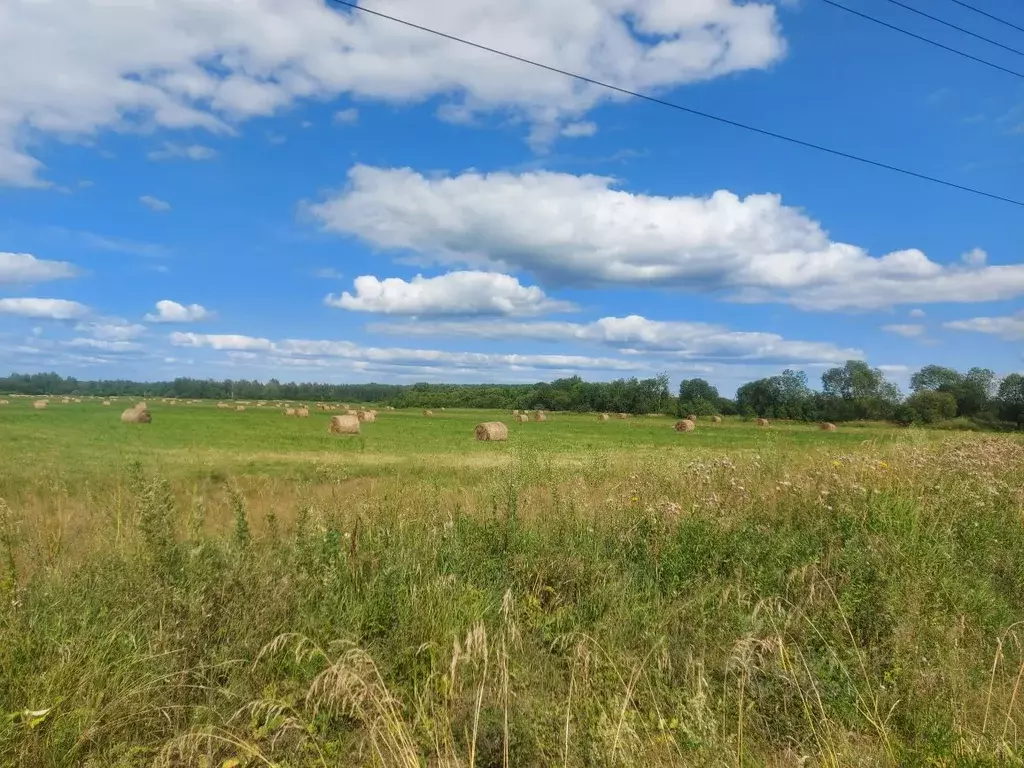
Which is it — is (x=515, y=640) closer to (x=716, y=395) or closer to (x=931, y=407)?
(x=931, y=407)

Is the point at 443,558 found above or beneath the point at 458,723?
above

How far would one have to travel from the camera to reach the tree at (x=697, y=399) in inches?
3024

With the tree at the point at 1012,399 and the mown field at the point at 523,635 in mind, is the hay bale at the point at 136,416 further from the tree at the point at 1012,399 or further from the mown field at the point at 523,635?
the tree at the point at 1012,399

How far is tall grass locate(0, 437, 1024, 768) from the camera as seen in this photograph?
3031 millimetres

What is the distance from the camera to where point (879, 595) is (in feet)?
14.6

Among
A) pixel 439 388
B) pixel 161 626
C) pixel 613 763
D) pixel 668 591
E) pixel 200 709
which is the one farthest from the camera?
pixel 439 388

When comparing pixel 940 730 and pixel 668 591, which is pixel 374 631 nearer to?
pixel 668 591

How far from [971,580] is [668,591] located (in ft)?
8.36

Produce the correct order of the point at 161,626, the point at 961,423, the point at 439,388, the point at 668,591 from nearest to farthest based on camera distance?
the point at 161,626, the point at 668,591, the point at 961,423, the point at 439,388

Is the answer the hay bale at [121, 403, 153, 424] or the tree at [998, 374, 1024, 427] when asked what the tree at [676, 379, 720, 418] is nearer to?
the tree at [998, 374, 1024, 427]

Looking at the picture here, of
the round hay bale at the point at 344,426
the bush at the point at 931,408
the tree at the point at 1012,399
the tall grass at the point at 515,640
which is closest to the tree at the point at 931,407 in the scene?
the bush at the point at 931,408

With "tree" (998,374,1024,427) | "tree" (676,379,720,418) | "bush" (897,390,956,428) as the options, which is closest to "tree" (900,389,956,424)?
"bush" (897,390,956,428)

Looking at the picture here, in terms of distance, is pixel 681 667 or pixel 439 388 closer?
pixel 681 667

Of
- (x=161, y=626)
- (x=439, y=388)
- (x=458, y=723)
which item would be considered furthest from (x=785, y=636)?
(x=439, y=388)
